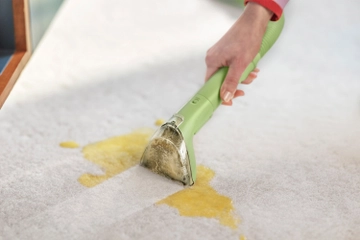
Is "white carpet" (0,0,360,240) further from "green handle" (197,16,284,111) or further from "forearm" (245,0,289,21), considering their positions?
"forearm" (245,0,289,21)

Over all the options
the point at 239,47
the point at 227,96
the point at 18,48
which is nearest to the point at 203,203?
the point at 227,96

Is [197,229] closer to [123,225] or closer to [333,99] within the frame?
[123,225]

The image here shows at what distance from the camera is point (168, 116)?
1.23 m

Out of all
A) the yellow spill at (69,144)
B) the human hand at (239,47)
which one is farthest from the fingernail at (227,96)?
the yellow spill at (69,144)

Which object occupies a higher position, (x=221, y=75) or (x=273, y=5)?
(x=273, y=5)

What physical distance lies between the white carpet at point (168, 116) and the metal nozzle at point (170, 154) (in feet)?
0.08

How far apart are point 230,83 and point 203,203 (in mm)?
259

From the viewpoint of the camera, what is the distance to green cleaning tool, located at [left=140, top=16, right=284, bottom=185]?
97 cm

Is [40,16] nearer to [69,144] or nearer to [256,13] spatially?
[69,144]

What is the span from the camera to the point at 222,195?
3.17 ft

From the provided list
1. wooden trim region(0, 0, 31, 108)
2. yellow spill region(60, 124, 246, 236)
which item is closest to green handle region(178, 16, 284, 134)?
yellow spill region(60, 124, 246, 236)

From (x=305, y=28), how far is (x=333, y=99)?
19.9 inches

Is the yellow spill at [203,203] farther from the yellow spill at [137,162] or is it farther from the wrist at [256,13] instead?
the wrist at [256,13]

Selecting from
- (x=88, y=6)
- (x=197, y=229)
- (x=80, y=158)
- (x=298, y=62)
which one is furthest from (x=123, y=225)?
(x=88, y=6)
